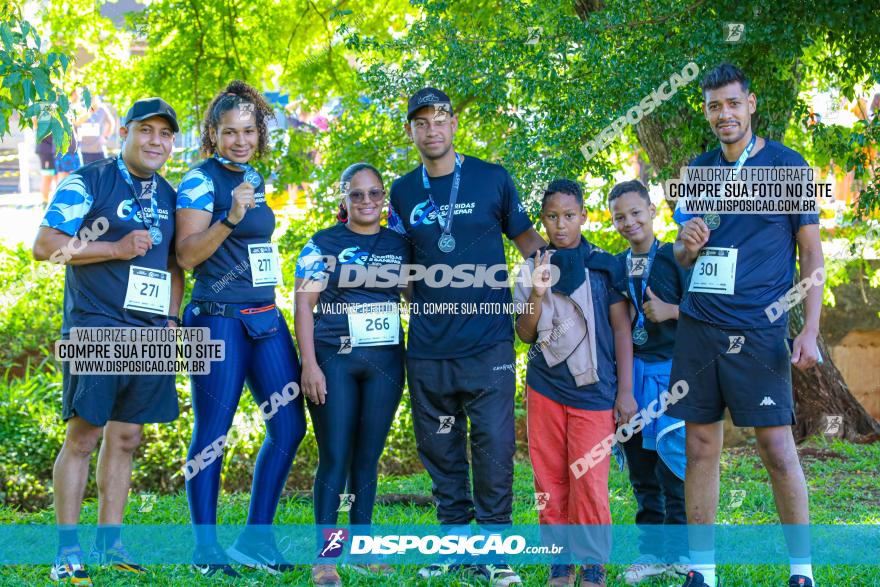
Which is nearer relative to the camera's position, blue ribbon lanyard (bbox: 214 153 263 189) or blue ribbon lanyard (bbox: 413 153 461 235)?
blue ribbon lanyard (bbox: 413 153 461 235)

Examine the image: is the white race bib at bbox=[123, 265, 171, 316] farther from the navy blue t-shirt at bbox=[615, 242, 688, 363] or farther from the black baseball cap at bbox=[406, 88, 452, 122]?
the navy blue t-shirt at bbox=[615, 242, 688, 363]

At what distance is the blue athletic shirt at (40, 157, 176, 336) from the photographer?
418cm

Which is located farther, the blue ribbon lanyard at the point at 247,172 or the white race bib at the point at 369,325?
the blue ribbon lanyard at the point at 247,172

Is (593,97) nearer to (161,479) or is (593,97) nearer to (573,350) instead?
(573,350)

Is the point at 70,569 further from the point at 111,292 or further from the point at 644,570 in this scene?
the point at 644,570

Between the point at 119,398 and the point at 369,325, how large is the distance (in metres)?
1.20

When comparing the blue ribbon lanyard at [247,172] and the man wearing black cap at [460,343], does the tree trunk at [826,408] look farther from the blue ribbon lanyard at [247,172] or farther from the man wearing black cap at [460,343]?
the blue ribbon lanyard at [247,172]

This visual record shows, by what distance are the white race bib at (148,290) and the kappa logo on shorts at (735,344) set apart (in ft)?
8.39

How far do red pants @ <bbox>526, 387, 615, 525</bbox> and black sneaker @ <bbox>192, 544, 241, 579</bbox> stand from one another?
147cm

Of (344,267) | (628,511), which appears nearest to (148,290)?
(344,267)

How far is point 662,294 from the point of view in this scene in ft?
15.1

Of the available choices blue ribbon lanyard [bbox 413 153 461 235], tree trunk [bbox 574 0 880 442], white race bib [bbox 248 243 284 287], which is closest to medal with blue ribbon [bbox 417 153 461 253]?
blue ribbon lanyard [bbox 413 153 461 235]

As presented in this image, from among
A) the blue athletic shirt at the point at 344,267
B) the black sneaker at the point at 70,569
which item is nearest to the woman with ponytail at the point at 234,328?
the blue athletic shirt at the point at 344,267

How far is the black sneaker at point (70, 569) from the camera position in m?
4.11
